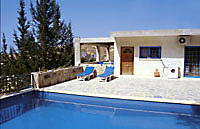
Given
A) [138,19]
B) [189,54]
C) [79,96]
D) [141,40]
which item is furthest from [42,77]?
[138,19]

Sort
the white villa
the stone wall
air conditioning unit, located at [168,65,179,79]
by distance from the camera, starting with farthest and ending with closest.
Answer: air conditioning unit, located at [168,65,179,79] < the white villa < the stone wall

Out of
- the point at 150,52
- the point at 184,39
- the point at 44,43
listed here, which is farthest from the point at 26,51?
the point at 184,39

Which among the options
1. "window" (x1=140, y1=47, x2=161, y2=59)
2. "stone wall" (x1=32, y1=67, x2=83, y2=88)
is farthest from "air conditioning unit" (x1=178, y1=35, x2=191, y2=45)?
"stone wall" (x1=32, y1=67, x2=83, y2=88)

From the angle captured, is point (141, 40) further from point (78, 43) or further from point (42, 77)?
point (42, 77)

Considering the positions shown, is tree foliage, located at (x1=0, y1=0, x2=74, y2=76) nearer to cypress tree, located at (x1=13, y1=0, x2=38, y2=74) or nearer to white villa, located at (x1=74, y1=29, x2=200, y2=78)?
cypress tree, located at (x1=13, y1=0, x2=38, y2=74)

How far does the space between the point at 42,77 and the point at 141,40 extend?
28.4 feet

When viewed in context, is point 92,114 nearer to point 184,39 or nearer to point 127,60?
point 127,60

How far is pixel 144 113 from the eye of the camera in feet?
22.6

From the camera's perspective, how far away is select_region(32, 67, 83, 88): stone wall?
32.6 feet

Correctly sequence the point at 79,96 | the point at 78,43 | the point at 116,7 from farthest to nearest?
the point at 116,7
the point at 78,43
the point at 79,96

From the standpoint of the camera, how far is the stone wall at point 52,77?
995 centimetres

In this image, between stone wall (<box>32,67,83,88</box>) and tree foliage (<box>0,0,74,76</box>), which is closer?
stone wall (<box>32,67,83,88</box>)

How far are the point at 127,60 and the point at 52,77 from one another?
6885 mm

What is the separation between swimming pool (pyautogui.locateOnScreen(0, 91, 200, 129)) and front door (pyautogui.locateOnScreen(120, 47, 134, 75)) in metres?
7.04
